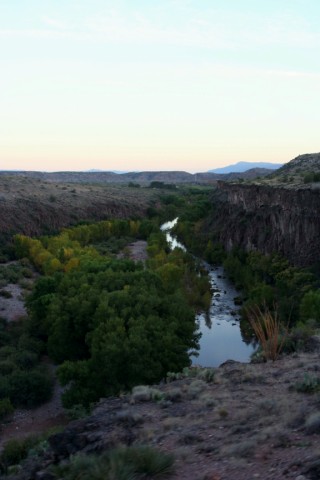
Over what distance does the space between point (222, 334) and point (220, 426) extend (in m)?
23.5

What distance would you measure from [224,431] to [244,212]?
5468cm

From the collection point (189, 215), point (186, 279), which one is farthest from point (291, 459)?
point (189, 215)

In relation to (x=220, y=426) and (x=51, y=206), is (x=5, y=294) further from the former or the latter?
(x=51, y=206)

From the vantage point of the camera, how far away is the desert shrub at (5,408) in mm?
22094

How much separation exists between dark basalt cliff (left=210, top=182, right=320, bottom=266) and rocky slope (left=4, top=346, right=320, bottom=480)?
2866 cm

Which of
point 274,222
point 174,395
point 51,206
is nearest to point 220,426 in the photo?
point 174,395

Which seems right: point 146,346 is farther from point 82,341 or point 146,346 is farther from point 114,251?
point 114,251

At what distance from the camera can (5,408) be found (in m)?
22.2

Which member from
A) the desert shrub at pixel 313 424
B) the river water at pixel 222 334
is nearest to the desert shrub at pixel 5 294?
the river water at pixel 222 334

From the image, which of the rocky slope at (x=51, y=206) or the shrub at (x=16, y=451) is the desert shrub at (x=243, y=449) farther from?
the rocky slope at (x=51, y=206)

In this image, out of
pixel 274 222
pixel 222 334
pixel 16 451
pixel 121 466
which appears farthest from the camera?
pixel 274 222

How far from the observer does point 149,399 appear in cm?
1259

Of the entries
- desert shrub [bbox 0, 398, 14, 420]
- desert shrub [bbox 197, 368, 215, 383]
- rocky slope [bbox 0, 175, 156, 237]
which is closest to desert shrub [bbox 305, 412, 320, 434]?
desert shrub [bbox 197, 368, 215, 383]

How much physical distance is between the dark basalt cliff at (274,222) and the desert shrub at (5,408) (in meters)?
26.3
